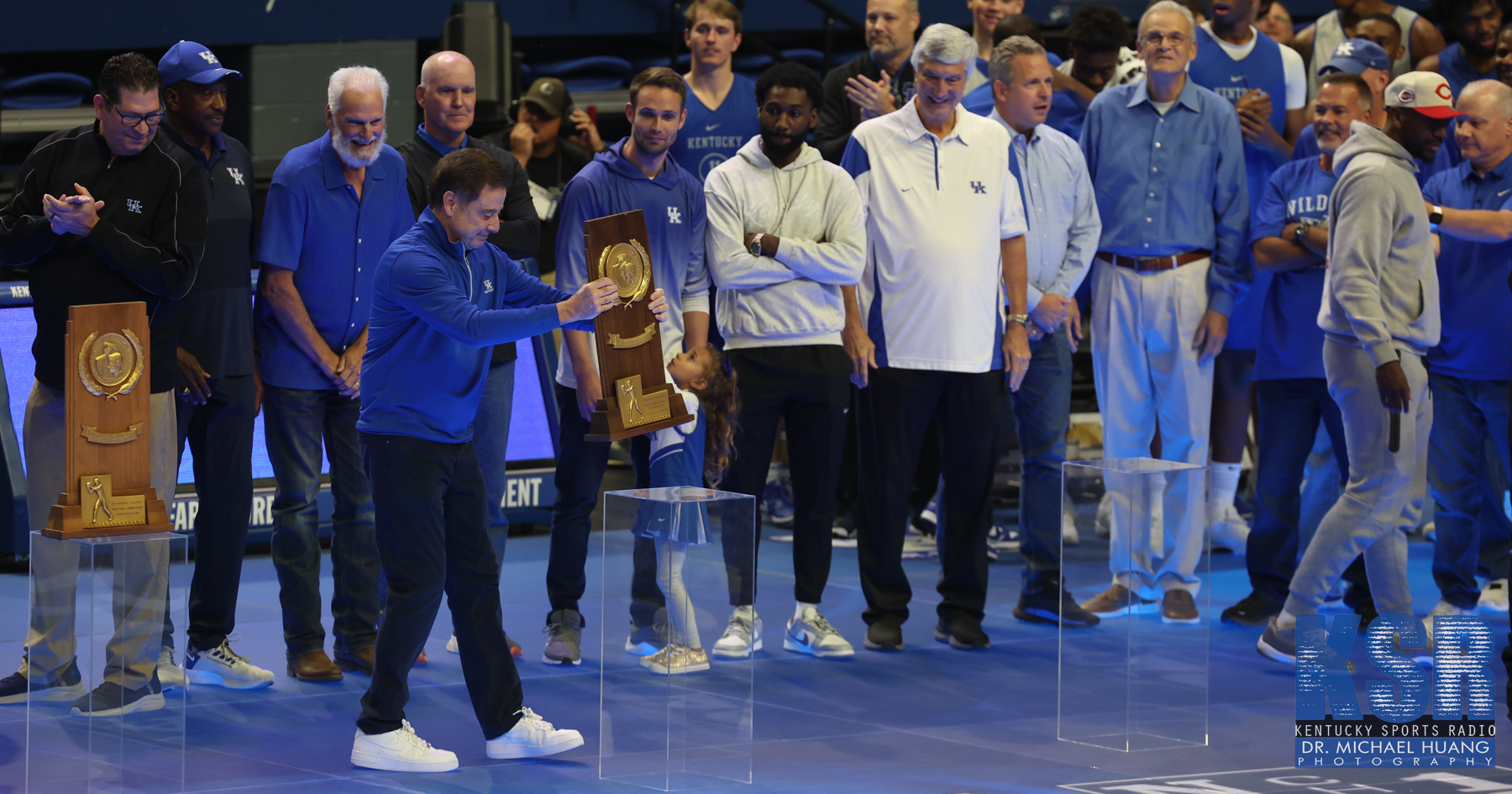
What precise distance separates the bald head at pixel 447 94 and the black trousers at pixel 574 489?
0.91m

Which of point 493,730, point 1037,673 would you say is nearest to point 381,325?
point 493,730

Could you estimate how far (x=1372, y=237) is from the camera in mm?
5258

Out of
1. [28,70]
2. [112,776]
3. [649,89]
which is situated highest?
[28,70]

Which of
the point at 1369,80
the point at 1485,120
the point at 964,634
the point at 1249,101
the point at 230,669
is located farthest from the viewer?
the point at 1249,101

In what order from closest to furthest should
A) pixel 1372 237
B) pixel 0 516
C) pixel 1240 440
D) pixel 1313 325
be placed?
pixel 1372 237 < pixel 1313 325 < pixel 0 516 < pixel 1240 440

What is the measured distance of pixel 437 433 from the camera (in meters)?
4.21

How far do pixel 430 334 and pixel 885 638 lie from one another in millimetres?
2249

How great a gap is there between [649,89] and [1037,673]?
226 cm

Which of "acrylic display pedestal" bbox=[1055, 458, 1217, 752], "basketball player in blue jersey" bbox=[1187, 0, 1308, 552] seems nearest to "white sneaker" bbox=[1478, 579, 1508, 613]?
"basketball player in blue jersey" bbox=[1187, 0, 1308, 552]

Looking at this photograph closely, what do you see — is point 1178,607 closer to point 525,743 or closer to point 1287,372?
point 1287,372

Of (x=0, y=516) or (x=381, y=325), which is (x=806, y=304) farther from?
(x=0, y=516)

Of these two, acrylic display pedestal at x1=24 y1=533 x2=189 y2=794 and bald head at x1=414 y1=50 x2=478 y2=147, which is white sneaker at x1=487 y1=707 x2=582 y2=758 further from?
bald head at x1=414 y1=50 x2=478 y2=147

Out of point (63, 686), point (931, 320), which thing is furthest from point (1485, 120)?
point (63, 686)

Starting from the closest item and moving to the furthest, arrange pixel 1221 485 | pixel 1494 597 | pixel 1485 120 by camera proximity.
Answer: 1. pixel 1485 120
2. pixel 1494 597
3. pixel 1221 485
